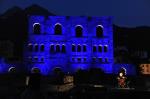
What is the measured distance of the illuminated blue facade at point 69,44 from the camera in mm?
45094

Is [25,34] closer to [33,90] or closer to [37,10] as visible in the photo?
[37,10]

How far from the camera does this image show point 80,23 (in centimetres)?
4703

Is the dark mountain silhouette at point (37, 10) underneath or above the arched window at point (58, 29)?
above

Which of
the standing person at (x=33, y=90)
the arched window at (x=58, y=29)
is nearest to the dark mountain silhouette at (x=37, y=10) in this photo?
the arched window at (x=58, y=29)

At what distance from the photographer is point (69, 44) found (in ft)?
151

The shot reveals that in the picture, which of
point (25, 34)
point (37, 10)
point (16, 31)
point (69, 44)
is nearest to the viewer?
point (69, 44)

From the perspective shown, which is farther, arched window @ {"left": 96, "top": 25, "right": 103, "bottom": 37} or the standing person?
arched window @ {"left": 96, "top": 25, "right": 103, "bottom": 37}

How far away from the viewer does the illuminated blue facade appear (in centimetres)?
4509

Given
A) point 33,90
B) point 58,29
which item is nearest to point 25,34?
point 58,29

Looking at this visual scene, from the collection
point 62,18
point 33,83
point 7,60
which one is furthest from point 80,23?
point 33,83

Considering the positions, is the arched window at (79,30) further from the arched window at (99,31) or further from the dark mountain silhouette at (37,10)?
the dark mountain silhouette at (37,10)

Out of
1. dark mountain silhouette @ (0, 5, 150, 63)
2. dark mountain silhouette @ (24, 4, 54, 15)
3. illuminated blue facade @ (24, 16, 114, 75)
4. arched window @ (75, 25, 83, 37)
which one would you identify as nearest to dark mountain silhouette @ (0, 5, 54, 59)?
dark mountain silhouette @ (0, 5, 150, 63)

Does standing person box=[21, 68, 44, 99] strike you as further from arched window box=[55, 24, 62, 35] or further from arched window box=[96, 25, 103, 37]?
arched window box=[96, 25, 103, 37]

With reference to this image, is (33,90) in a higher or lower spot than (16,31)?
lower
